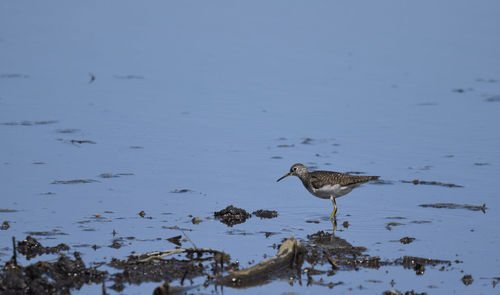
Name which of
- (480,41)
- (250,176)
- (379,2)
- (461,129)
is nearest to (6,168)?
(250,176)

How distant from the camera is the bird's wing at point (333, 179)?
10.4m

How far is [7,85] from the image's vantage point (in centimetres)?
1526

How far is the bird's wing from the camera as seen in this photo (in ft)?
34.0

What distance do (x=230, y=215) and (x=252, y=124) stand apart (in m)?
4.43

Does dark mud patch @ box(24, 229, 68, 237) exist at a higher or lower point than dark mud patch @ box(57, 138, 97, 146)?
lower

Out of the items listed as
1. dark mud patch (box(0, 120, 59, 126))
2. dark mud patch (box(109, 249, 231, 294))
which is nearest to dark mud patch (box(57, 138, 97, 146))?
dark mud patch (box(0, 120, 59, 126))

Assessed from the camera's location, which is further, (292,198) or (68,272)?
(292,198)

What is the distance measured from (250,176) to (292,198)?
2.44ft

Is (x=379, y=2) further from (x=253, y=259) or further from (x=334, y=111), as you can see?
(x=253, y=259)

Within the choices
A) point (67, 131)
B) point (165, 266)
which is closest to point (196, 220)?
point (165, 266)

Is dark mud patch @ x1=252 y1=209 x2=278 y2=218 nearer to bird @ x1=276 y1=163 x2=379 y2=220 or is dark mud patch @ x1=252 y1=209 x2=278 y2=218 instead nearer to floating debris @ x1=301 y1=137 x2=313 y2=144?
bird @ x1=276 y1=163 x2=379 y2=220

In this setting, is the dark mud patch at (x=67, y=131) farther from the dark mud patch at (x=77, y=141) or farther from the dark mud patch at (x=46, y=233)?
the dark mud patch at (x=46, y=233)

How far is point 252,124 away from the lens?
13.8 meters

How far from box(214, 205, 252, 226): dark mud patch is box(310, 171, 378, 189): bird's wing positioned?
1310mm
